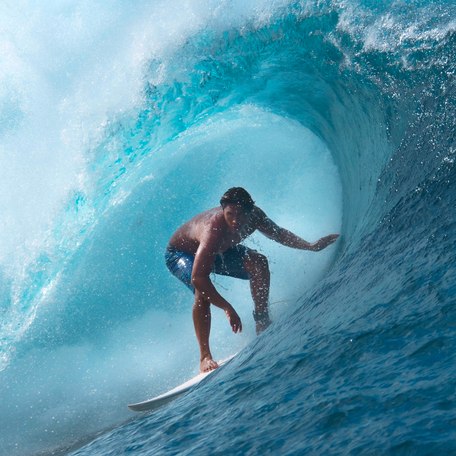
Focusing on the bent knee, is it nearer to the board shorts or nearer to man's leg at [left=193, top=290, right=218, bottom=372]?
man's leg at [left=193, top=290, right=218, bottom=372]

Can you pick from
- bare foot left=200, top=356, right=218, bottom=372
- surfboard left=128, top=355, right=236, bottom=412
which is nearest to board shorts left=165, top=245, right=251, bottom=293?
bare foot left=200, top=356, right=218, bottom=372

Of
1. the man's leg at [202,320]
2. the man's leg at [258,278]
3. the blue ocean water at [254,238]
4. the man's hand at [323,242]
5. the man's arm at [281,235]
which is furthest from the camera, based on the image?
the man's hand at [323,242]

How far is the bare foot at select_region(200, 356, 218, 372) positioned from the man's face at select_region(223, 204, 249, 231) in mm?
902

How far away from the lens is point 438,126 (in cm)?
394

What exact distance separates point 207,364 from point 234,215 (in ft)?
3.25

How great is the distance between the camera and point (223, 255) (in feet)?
15.8

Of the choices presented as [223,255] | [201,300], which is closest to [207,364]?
[201,300]

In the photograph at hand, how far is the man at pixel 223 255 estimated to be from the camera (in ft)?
14.4

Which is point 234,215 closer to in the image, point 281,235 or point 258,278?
point 258,278

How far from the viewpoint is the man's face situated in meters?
4.52

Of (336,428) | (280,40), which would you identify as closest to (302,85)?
(280,40)

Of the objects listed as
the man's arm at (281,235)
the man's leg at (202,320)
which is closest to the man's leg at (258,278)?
the man's arm at (281,235)

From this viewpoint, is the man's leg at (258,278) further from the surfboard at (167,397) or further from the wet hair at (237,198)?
the surfboard at (167,397)

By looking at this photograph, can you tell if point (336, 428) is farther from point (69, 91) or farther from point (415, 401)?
point (69, 91)
